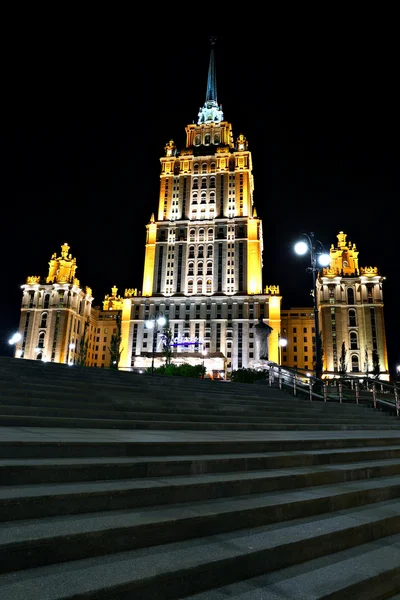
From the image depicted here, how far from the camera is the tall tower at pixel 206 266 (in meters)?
89.3

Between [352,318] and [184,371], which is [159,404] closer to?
[184,371]

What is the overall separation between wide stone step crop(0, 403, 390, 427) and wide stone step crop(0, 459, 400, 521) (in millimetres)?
3455

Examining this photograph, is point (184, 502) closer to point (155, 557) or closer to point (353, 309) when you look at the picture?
point (155, 557)

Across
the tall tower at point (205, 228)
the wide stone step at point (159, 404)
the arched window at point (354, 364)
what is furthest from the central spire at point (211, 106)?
the wide stone step at point (159, 404)

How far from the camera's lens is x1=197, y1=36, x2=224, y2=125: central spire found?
415 feet

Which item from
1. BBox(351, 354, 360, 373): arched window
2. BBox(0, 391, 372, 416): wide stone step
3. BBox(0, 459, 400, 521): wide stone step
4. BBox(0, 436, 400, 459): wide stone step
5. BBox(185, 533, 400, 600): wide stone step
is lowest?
BBox(185, 533, 400, 600): wide stone step

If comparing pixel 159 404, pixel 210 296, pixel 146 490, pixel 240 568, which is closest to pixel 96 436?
pixel 146 490

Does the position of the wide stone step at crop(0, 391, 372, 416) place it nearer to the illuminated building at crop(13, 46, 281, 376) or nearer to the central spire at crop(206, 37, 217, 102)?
the illuminated building at crop(13, 46, 281, 376)

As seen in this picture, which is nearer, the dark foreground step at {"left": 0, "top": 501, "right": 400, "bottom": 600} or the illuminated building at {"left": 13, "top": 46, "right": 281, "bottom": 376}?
the dark foreground step at {"left": 0, "top": 501, "right": 400, "bottom": 600}

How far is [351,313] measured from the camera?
9238 centimetres

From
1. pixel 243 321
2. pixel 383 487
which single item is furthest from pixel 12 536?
pixel 243 321

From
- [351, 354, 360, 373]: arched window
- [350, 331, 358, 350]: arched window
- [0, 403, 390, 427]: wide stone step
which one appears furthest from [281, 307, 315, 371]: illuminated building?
[0, 403, 390, 427]: wide stone step

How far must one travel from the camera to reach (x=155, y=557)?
308cm

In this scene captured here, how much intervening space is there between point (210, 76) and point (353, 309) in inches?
3844
